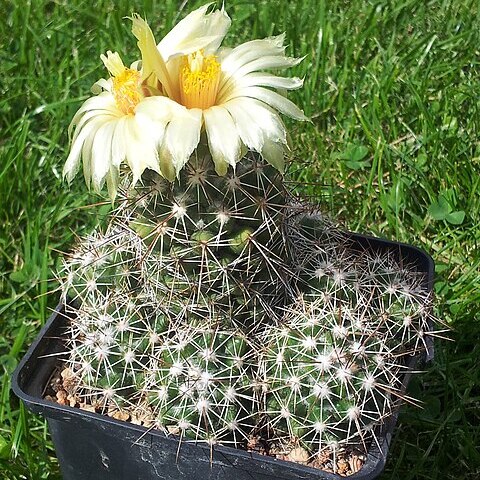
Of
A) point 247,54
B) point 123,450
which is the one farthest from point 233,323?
point 247,54

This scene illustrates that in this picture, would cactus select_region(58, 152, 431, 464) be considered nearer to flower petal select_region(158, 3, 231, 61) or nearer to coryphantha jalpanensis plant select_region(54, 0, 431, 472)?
coryphantha jalpanensis plant select_region(54, 0, 431, 472)

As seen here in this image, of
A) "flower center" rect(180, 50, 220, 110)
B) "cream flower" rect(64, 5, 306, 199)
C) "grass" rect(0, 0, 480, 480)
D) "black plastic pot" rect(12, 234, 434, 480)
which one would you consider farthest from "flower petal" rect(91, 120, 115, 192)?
"grass" rect(0, 0, 480, 480)

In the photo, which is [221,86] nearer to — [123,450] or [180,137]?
[180,137]

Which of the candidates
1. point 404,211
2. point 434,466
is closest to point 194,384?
point 434,466

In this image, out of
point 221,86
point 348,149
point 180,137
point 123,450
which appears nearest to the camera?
point 180,137

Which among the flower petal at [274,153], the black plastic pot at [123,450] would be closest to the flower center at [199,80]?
the flower petal at [274,153]

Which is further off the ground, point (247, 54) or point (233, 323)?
point (247, 54)

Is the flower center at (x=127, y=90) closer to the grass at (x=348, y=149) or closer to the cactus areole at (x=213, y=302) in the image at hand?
the cactus areole at (x=213, y=302)
